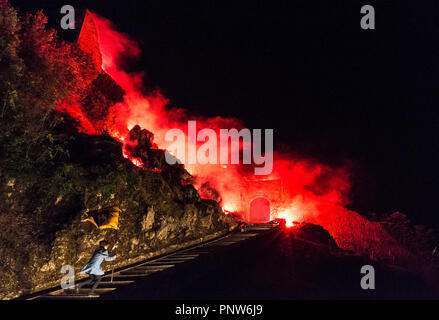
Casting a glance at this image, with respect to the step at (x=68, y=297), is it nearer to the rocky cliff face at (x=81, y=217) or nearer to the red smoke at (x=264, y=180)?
the rocky cliff face at (x=81, y=217)

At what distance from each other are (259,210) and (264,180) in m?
3.25

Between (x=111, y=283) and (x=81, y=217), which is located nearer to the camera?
(x=111, y=283)

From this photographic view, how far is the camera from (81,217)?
12.0m

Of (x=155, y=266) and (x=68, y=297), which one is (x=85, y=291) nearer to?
(x=68, y=297)


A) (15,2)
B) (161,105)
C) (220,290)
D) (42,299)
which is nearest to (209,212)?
(220,290)

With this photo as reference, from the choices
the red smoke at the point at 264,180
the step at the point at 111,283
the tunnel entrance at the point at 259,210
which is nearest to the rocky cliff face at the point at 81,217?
the step at the point at 111,283

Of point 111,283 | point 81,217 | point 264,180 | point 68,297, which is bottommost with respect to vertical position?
point 68,297

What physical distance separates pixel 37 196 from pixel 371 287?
12.5 meters

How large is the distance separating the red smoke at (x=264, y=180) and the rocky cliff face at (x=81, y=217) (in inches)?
524

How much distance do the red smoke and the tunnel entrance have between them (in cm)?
86

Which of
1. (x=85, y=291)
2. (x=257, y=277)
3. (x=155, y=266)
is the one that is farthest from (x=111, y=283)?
A: (x=257, y=277)

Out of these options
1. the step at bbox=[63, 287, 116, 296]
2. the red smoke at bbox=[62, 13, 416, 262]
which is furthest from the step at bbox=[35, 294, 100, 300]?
the red smoke at bbox=[62, 13, 416, 262]

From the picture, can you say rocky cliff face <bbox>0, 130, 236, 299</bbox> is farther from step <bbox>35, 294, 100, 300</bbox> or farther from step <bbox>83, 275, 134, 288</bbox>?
step <bbox>83, 275, 134, 288</bbox>

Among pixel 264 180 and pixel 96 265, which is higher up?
pixel 264 180
